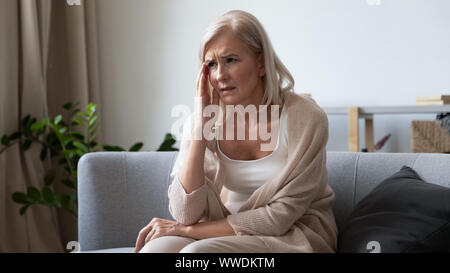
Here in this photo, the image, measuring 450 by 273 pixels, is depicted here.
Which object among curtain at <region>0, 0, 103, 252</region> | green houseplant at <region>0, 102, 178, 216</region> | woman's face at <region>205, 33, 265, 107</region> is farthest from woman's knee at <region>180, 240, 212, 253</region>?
curtain at <region>0, 0, 103, 252</region>

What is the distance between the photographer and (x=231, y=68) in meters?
1.42

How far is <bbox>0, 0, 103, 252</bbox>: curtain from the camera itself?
2.67 m

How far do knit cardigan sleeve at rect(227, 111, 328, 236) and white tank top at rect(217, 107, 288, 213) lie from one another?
2.4 inches

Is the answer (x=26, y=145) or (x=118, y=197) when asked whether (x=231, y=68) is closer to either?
(x=118, y=197)

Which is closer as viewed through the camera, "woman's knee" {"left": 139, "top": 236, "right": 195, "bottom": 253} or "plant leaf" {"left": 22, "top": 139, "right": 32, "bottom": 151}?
"woman's knee" {"left": 139, "top": 236, "right": 195, "bottom": 253}

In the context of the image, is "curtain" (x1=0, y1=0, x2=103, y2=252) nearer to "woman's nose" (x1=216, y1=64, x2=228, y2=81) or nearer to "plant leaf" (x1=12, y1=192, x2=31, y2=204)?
"plant leaf" (x1=12, y1=192, x2=31, y2=204)

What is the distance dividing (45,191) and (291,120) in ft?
5.11

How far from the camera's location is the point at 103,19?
334cm

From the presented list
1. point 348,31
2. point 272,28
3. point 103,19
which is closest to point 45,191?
point 103,19

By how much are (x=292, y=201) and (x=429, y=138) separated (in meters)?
1.38

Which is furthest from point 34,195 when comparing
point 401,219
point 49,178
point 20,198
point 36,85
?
point 401,219

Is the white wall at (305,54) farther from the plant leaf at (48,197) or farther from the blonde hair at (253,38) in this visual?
the blonde hair at (253,38)

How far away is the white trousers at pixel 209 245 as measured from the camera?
3.86ft
